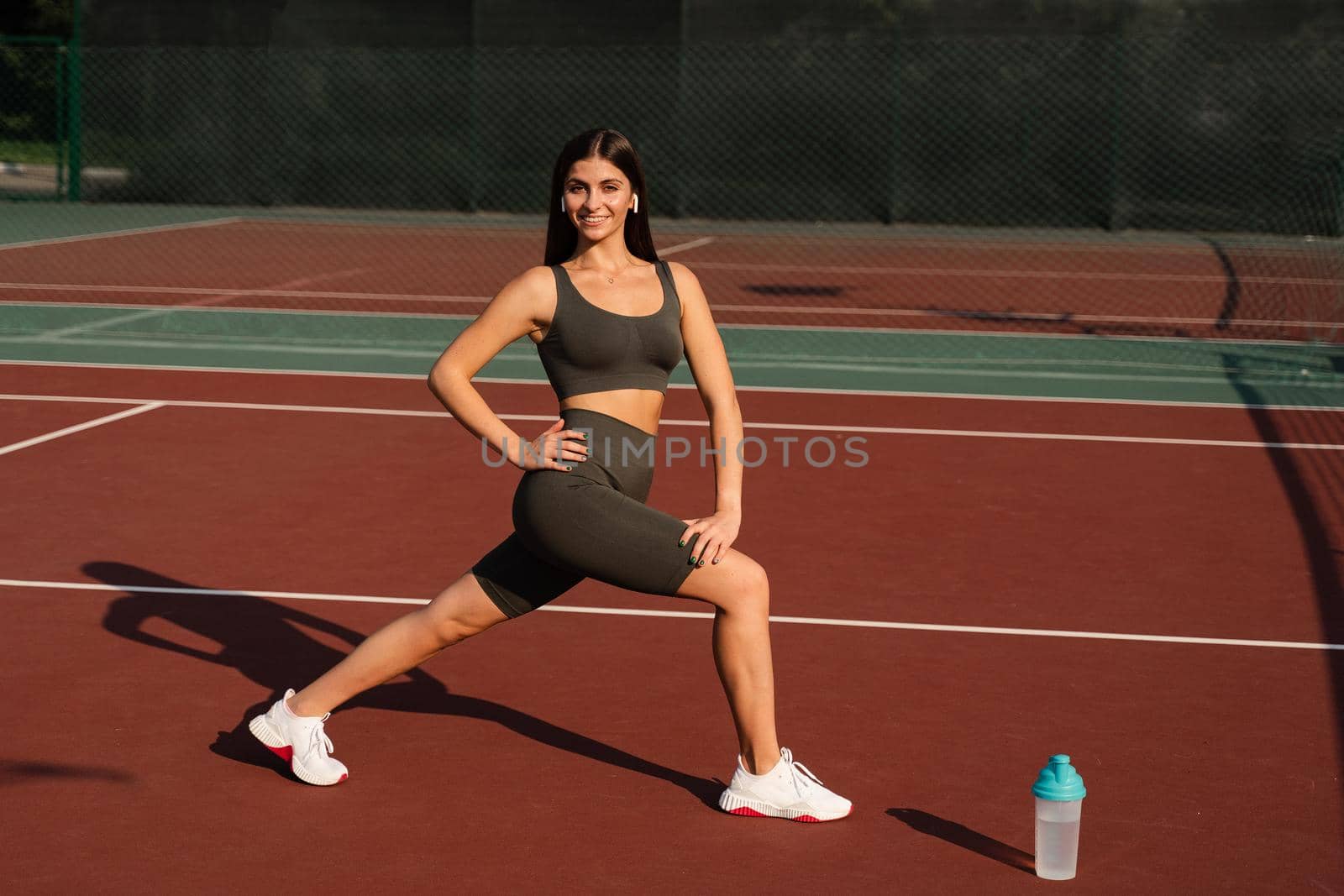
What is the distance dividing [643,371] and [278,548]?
343cm

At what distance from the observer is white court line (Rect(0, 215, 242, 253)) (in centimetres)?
2228

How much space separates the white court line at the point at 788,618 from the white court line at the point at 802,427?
3.83 m

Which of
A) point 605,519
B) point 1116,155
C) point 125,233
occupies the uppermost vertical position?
point 1116,155

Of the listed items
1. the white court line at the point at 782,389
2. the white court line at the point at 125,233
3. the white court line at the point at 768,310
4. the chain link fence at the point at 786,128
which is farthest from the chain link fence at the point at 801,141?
the white court line at the point at 782,389

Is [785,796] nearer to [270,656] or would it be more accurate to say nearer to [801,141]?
[270,656]

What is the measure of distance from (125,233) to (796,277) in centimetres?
956

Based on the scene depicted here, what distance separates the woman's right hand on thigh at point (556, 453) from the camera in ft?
14.4

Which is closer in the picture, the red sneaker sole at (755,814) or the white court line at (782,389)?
the red sneaker sole at (755,814)

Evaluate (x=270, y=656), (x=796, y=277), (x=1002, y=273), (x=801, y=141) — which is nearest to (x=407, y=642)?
(x=270, y=656)

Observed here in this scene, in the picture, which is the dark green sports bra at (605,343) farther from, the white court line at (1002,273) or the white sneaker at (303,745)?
the white court line at (1002,273)

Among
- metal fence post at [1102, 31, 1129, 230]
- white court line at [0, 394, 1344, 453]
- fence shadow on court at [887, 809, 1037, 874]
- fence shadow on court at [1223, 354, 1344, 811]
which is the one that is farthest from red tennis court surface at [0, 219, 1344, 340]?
fence shadow on court at [887, 809, 1037, 874]

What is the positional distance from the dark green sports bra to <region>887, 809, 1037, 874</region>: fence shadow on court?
50.3 inches

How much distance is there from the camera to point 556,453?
4.38 meters

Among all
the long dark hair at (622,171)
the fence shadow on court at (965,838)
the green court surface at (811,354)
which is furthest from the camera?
the green court surface at (811,354)
